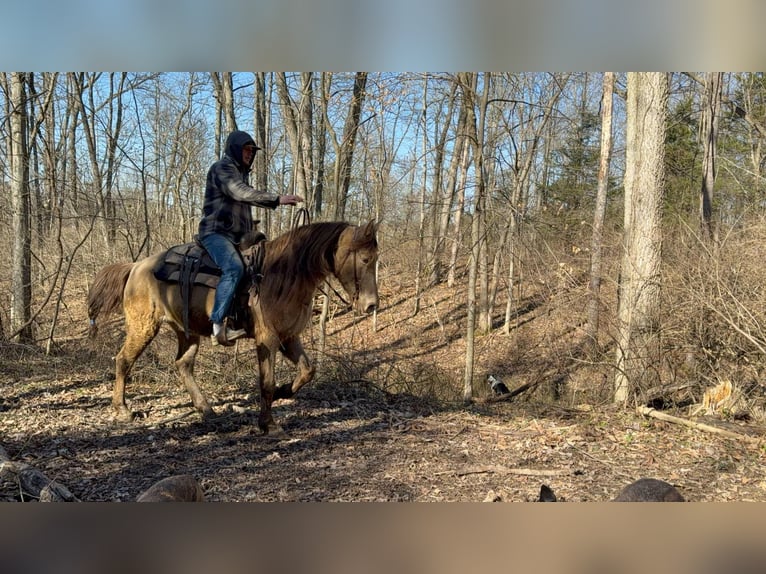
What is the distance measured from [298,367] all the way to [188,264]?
4.07 ft

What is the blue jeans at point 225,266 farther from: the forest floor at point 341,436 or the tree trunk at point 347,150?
the tree trunk at point 347,150

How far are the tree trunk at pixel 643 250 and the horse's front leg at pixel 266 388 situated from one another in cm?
346

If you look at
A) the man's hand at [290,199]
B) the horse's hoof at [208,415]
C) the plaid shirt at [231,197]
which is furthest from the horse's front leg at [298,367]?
the man's hand at [290,199]

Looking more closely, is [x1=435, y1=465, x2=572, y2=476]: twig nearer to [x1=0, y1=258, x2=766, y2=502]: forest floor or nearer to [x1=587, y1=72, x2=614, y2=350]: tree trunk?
[x1=0, y1=258, x2=766, y2=502]: forest floor

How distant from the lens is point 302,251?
404 centimetres

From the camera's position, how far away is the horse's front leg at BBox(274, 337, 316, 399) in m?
4.50

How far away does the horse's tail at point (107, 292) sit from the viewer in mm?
4652

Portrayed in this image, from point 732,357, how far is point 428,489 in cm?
388

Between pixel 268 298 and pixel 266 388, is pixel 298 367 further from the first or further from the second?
pixel 268 298

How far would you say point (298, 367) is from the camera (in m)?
4.55
